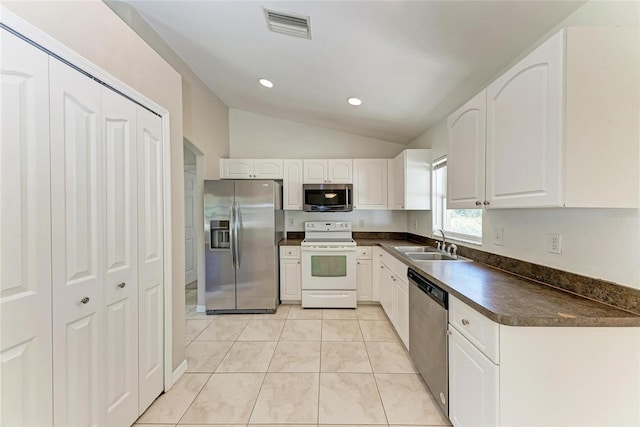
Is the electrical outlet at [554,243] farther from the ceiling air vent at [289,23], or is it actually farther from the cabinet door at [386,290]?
the ceiling air vent at [289,23]

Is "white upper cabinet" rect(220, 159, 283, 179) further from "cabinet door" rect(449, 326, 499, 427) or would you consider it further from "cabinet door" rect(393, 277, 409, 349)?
"cabinet door" rect(449, 326, 499, 427)

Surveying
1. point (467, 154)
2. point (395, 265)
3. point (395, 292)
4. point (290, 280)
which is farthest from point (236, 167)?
point (467, 154)

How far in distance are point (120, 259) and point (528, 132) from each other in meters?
2.32

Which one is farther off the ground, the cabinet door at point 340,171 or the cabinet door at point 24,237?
the cabinet door at point 340,171

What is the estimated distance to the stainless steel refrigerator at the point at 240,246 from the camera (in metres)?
3.23

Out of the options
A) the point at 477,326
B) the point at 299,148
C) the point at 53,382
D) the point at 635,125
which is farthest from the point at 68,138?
the point at 299,148

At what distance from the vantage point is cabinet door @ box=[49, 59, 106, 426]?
1.12 meters

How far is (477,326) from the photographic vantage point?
1228 mm

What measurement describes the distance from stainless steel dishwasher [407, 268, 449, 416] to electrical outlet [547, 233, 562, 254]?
0.66 metres

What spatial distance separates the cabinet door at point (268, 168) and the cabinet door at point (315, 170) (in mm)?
398

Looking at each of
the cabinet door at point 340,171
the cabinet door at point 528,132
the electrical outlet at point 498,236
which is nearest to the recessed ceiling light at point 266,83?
the cabinet door at point 340,171

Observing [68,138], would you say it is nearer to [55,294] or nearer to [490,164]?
[55,294]

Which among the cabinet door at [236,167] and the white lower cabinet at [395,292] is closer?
the white lower cabinet at [395,292]

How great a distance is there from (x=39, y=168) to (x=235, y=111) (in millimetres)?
3436
